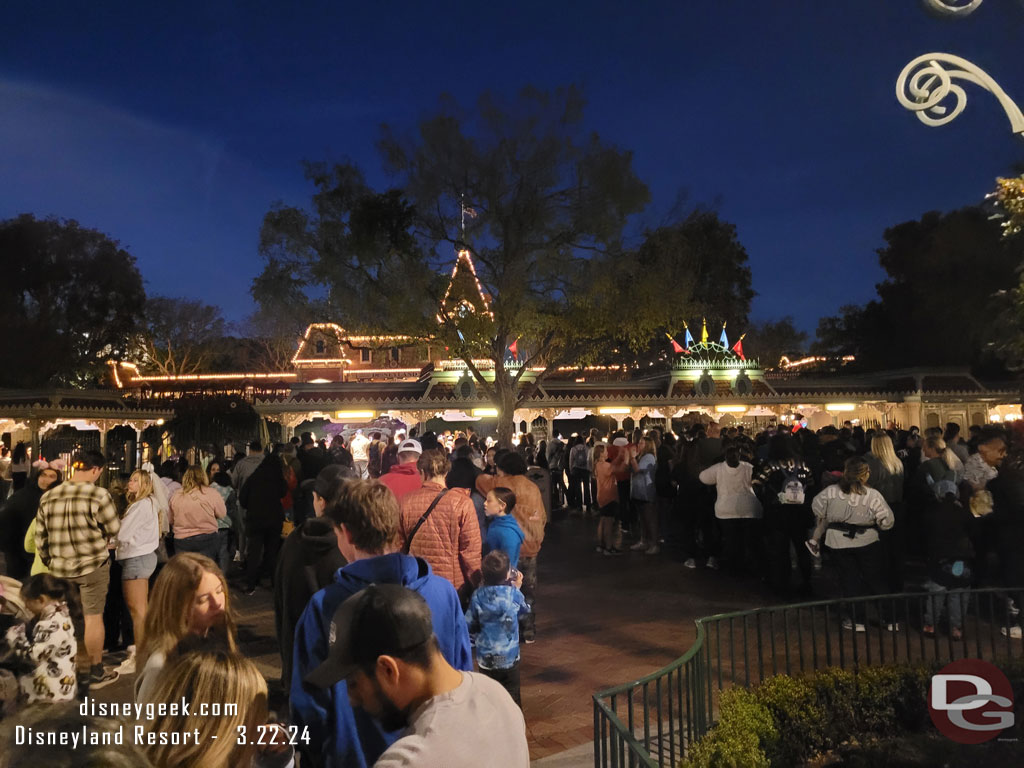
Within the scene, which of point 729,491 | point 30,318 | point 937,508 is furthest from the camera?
point 30,318

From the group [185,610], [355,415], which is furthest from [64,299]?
[185,610]

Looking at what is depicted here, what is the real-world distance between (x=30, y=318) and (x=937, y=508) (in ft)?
160

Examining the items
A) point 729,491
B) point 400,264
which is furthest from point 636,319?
point 729,491

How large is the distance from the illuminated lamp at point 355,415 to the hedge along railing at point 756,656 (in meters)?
20.7

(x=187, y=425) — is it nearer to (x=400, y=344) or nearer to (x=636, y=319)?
(x=400, y=344)

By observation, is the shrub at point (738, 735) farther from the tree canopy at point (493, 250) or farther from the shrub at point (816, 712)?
the tree canopy at point (493, 250)

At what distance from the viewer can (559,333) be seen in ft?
79.5

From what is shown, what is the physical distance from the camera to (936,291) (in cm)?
3578

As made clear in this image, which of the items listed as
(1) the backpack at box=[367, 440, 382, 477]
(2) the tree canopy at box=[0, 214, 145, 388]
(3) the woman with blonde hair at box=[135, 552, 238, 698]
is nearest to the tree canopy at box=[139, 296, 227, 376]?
(2) the tree canopy at box=[0, 214, 145, 388]

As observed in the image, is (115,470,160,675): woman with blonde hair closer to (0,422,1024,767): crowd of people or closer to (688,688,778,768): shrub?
(0,422,1024,767): crowd of people

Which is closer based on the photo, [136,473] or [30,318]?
[136,473]

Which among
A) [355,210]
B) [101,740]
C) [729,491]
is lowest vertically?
[729,491]

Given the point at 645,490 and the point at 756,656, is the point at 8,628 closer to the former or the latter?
the point at 756,656

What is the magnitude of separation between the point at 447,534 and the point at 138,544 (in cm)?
329
